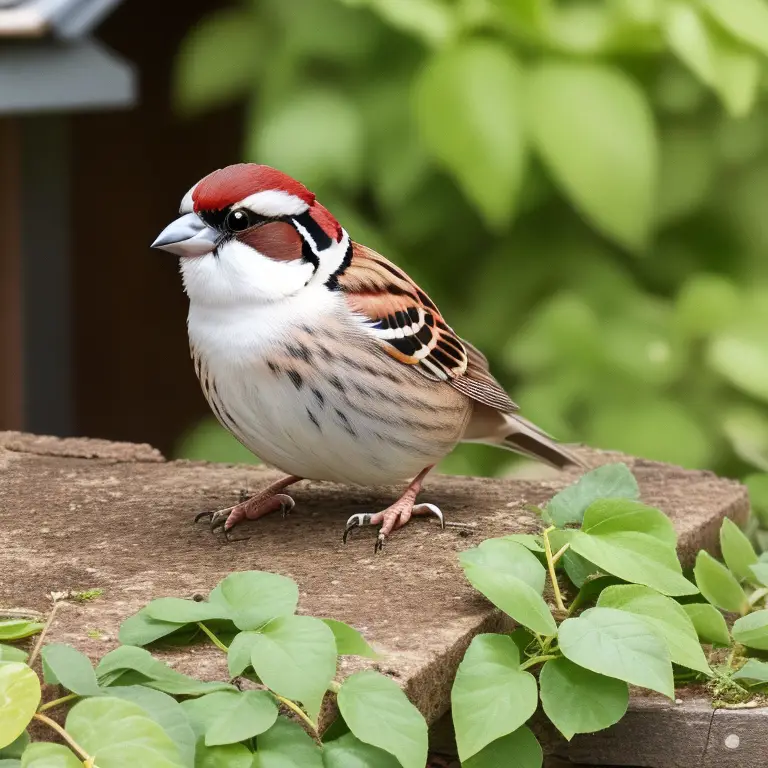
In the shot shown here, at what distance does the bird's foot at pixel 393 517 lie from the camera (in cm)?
291

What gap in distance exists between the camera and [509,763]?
84.8 inches

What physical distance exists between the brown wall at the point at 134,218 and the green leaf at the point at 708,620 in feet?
15.9

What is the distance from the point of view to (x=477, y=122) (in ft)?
14.4

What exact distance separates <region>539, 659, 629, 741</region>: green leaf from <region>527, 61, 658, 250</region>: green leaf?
238 centimetres

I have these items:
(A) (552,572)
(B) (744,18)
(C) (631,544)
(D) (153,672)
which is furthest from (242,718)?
(B) (744,18)

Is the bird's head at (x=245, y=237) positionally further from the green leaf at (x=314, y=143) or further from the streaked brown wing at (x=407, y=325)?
the green leaf at (x=314, y=143)

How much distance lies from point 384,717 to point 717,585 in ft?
3.22

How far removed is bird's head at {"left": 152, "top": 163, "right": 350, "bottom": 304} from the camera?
269cm

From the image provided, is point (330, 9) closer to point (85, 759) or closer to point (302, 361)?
point (302, 361)

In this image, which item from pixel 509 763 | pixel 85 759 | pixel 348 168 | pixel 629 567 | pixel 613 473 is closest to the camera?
pixel 85 759

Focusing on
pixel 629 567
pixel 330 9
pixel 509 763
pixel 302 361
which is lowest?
pixel 509 763

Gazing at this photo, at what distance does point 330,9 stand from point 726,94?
140 centimetres

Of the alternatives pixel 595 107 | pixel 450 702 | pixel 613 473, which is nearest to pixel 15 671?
pixel 450 702

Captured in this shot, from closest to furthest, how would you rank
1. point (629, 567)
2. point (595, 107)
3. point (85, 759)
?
1. point (85, 759)
2. point (629, 567)
3. point (595, 107)
